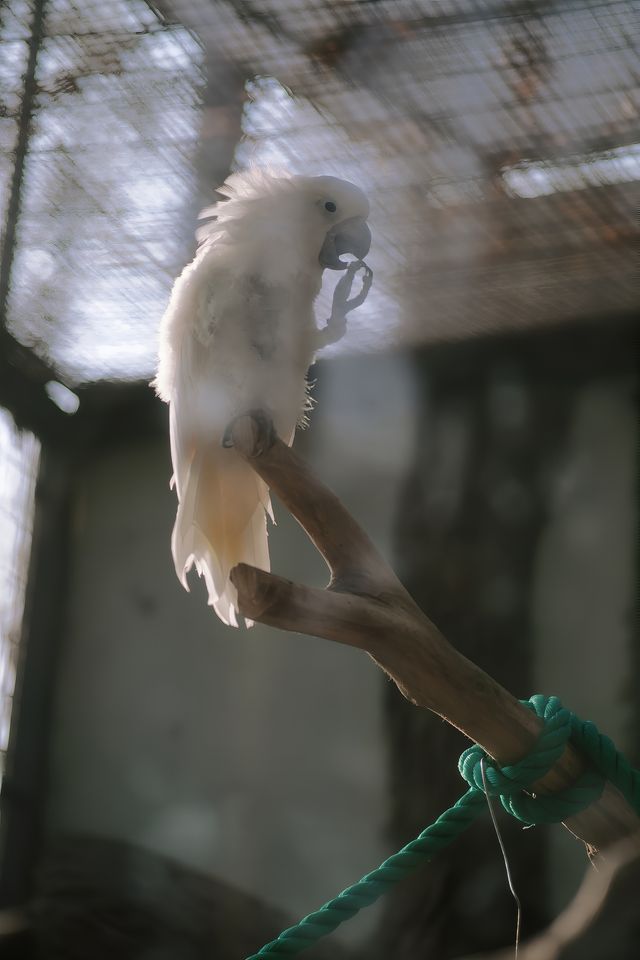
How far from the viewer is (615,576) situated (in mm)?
1929

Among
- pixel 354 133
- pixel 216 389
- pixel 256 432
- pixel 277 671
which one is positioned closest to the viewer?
pixel 256 432

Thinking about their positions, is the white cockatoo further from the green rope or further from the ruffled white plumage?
the green rope

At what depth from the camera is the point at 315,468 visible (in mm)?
1979

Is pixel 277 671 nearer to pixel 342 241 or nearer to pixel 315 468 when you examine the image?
pixel 315 468

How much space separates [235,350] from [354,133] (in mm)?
548

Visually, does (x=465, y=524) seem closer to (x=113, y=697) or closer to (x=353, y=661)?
(x=353, y=661)

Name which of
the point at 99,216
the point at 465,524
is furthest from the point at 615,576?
the point at 99,216

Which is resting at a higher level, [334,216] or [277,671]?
[334,216]

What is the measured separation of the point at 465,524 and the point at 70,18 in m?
1.33

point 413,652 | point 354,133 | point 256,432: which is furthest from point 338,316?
point 413,652

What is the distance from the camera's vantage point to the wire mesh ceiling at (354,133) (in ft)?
4.29

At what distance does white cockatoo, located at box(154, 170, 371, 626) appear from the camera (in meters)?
1.12

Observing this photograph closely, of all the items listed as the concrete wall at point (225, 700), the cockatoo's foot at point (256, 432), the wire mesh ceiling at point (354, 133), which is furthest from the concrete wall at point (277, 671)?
the cockatoo's foot at point (256, 432)

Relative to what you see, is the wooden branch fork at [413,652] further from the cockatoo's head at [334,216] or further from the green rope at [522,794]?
the cockatoo's head at [334,216]
